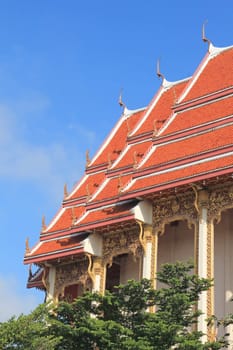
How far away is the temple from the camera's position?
716 inches

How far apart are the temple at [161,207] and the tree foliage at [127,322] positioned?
6.08 feet

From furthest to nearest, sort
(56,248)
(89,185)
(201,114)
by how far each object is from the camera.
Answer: (89,185)
(56,248)
(201,114)

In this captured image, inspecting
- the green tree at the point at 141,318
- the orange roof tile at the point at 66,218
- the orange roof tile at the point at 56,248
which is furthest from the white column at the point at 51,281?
the green tree at the point at 141,318

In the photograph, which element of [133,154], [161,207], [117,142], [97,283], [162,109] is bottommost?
[97,283]

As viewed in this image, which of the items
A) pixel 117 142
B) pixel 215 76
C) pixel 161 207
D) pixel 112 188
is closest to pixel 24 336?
pixel 161 207

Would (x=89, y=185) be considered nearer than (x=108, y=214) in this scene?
No

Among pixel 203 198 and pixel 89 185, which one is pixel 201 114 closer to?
pixel 203 198

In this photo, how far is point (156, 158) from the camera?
2025 cm

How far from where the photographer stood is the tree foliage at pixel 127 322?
14633mm

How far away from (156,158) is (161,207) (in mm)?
1525

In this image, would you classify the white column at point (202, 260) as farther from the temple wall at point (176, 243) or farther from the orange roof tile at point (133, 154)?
the orange roof tile at point (133, 154)

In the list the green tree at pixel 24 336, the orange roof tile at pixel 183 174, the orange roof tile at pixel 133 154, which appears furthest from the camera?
the orange roof tile at pixel 133 154

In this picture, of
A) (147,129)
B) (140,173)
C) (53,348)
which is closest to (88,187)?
(147,129)

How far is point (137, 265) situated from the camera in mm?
21406
